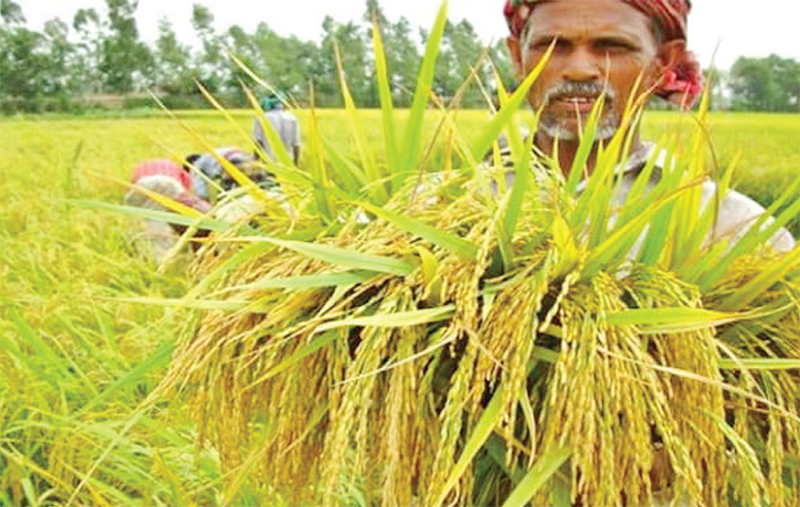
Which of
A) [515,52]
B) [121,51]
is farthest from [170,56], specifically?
[515,52]

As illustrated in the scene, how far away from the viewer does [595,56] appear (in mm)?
1127

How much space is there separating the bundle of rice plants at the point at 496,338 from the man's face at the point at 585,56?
0.32m

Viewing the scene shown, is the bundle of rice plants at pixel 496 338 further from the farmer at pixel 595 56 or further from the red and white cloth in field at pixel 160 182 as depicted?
the red and white cloth in field at pixel 160 182

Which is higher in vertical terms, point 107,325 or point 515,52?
point 515,52

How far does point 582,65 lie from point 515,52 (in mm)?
136

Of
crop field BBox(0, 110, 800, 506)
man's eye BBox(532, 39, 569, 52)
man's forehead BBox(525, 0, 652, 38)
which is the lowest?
crop field BBox(0, 110, 800, 506)

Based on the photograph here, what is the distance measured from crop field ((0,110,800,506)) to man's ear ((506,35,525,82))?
142 mm

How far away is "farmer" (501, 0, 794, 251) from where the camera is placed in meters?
1.11

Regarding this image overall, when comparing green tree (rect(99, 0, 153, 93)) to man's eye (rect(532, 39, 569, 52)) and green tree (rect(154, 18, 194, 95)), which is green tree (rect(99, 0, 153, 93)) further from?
man's eye (rect(532, 39, 569, 52))

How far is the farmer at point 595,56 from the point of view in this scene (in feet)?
3.64

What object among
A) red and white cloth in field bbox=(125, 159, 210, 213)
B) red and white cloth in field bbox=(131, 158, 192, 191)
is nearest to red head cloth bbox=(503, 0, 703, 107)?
red and white cloth in field bbox=(125, 159, 210, 213)

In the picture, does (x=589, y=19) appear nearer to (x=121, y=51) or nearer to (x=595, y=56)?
(x=595, y=56)

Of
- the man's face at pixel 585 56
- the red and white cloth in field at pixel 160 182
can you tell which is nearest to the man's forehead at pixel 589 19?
the man's face at pixel 585 56

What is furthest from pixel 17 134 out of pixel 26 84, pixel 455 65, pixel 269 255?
pixel 269 255
